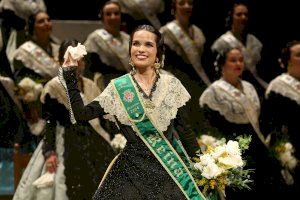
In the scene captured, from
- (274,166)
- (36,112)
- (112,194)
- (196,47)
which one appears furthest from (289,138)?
(112,194)

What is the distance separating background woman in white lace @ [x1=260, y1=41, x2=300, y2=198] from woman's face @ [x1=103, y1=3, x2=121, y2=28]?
52.0 inches

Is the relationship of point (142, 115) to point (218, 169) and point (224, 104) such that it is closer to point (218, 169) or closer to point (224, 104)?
point (218, 169)

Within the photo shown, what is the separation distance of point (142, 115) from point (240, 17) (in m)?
3.45

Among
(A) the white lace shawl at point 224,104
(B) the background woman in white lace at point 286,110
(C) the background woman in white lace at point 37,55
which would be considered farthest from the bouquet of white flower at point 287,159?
(C) the background woman in white lace at point 37,55

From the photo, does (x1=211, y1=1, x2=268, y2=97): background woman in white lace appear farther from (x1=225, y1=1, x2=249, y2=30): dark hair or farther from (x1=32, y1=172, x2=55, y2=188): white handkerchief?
(x1=32, y1=172, x2=55, y2=188): white handkerchief

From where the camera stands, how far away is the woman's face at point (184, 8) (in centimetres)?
721

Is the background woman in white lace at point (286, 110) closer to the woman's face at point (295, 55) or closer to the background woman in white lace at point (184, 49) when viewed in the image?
the woman's face at point (295, 55)

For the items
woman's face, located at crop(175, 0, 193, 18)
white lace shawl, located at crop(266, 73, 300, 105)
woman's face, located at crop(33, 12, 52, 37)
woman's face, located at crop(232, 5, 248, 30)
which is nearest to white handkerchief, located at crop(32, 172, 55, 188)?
woman's face, located at crop(33, 12, 52, 37)

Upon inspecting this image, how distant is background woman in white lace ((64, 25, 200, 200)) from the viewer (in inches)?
159

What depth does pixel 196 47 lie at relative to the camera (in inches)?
290

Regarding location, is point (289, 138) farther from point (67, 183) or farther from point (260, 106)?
point (67, 183)

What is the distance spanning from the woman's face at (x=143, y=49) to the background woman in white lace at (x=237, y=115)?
2.36 meters

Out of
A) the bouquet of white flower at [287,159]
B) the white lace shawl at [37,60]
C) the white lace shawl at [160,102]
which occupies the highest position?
the white lace shawl at [160,102]

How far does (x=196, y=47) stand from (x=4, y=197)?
2.17 metres
